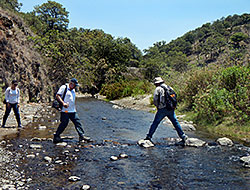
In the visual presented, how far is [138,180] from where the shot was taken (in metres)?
5.71

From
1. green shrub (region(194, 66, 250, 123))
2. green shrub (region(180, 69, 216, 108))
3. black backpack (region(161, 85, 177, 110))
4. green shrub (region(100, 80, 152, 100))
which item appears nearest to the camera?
black backpack (region(161, 85, 177, 110))

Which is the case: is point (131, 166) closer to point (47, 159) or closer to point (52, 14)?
point (47, 159)

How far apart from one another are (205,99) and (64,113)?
8.37 meters

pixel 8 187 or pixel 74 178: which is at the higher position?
pixel 8 187

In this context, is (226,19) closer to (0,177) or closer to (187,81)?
(187,81)

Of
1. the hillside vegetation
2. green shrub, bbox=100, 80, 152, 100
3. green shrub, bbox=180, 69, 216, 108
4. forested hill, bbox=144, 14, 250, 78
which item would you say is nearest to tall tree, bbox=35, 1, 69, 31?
the hillside vegetation

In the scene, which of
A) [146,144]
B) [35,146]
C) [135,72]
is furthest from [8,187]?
[135,72]

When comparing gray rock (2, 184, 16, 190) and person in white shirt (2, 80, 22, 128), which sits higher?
person in white shirt (2, 80, 22, 128)

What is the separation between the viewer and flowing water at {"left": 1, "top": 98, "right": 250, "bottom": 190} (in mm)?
5453

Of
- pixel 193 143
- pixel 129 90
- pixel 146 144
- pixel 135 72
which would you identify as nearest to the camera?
pixel 146 144

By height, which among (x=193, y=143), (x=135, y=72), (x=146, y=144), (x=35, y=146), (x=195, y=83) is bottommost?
(x=193, y=143)

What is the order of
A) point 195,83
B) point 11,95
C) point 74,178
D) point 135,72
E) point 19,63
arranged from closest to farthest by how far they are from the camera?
1. point 74,178
2. point 11,95
3. point 195,83
4. point 19,63
5. point 135,72

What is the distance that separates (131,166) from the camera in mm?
6707

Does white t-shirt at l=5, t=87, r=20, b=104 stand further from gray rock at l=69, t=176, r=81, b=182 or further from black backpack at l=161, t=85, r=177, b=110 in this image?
gray rock at l=69, t=176, r=81, b=182
